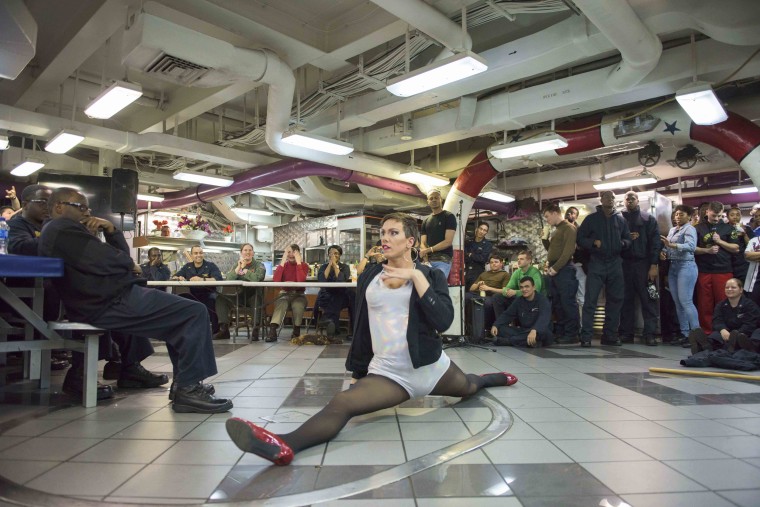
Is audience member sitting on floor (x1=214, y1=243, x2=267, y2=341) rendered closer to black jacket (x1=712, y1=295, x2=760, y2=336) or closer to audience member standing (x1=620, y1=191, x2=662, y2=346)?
audience member standing (x1=620, y1=191, x2=662, y2=346)

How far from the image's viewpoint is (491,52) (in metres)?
6.22

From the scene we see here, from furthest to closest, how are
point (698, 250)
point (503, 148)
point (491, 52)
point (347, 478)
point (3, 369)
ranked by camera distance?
point (503, 148) < point (698, 250) < point (491, 52) < point (3, 369) < point (347, 478)

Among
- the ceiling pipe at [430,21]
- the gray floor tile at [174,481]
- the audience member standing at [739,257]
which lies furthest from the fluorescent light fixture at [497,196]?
the gray floor tile at [174,481]

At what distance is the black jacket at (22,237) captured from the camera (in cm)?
359

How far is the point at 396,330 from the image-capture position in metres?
2.61

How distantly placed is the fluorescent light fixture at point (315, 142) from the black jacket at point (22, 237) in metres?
4.20

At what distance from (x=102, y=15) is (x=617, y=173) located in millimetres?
10391

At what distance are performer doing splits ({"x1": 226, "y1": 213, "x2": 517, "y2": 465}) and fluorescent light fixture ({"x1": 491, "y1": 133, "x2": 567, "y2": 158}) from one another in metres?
5.82

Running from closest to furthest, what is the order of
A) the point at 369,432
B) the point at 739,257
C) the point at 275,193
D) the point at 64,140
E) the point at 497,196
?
the point at 369,432, the point at 739,257, the point at 64,140, the point at 275,193, the point at 497,196

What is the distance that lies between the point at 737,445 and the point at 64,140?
945 centimetres

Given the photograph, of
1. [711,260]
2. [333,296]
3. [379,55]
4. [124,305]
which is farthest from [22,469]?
[711,260]

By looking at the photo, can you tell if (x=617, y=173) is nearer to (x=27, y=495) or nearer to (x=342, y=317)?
(x=342, y=317)

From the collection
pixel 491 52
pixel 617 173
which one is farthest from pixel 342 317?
pixel 617 173

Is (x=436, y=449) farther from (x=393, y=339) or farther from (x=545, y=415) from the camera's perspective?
(x=545, y=415)
